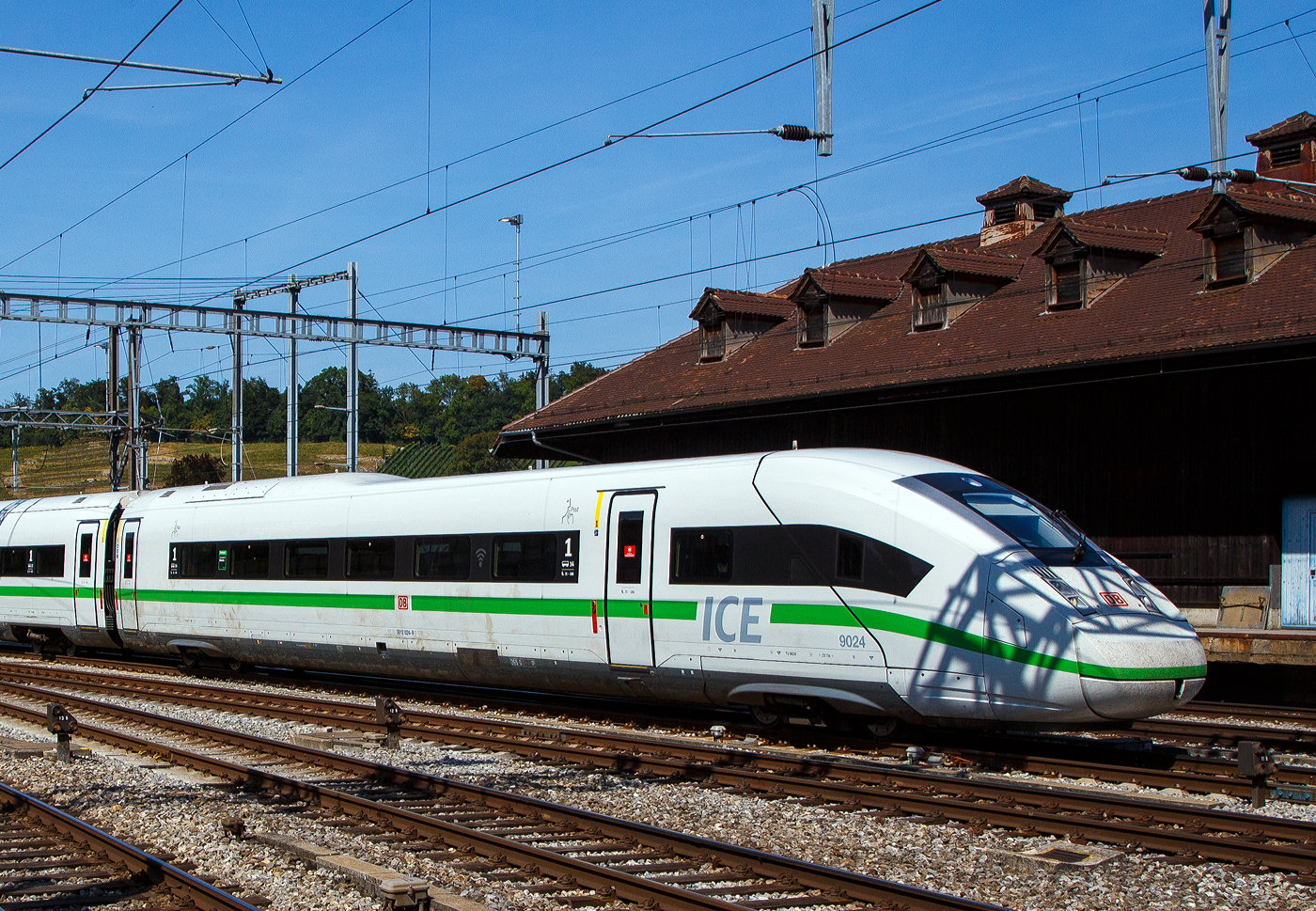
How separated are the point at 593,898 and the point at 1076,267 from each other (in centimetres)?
1678

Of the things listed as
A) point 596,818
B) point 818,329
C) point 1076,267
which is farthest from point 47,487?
point 596,818

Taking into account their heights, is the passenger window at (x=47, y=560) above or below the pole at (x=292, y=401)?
below

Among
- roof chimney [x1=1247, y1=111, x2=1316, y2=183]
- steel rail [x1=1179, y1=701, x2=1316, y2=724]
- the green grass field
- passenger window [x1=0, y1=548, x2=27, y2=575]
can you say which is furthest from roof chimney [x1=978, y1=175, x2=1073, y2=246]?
the green grass field

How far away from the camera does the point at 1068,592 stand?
10.5 meters

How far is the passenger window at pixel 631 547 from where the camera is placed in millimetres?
→ 13430

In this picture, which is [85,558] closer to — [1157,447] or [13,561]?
[13,561]

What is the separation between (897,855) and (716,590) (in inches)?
196

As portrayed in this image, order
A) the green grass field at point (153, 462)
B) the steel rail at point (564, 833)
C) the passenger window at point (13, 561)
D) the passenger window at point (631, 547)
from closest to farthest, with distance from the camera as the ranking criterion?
1. the steel rail at point (564, 833)
2. the passenger window at point (631, 547)
3. the passenger window at point (13, 561)
4. the green grass field at point (153, 462)

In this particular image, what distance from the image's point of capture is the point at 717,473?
1295 cm

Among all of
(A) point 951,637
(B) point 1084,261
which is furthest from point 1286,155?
(A) point 951,637

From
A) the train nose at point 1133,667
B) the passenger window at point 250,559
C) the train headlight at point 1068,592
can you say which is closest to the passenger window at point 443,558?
the passenger window at point 250,559

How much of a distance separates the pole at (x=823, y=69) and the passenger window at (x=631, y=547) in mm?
4278

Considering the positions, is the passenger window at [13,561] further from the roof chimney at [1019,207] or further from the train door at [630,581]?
the roof chimney at [1019,207]

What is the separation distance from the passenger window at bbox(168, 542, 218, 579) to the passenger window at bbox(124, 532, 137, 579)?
136 cm
